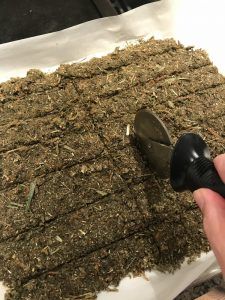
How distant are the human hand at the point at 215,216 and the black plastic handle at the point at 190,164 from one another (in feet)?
0.68

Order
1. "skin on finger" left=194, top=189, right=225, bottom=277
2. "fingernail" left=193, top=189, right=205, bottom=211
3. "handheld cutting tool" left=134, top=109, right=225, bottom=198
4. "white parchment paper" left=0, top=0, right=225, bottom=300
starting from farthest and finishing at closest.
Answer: "white parchment paper" left=0, top=0, right=225, bottom=300 → "handheld cutting tool" left=134, top=109, right=225, bottom=198 → "fingernail" left=193, top=189, right=205, bottom=211 → "skin on finger" left=194, top=189, right=225, bottom=277

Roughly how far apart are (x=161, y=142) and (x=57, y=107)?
3.12ft

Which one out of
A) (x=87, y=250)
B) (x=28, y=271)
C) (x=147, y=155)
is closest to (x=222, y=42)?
(x=147, y=155)

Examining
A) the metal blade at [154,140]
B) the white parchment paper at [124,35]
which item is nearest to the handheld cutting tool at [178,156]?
the metal blade at [154,140]

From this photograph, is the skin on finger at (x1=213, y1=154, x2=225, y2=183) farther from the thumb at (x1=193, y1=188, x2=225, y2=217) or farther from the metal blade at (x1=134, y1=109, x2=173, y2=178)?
the metal blade at (x1=134, y1=109, x2=173, y2=178)

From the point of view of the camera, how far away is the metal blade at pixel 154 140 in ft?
7.86

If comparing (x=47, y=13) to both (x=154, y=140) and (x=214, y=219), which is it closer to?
(x=154, y=140)

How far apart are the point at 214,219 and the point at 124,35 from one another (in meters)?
2.55

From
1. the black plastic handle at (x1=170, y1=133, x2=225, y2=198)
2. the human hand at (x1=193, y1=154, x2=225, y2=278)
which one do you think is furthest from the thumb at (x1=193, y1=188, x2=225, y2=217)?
the black plastic handle at (x1=170, y1=133, x2=225, y2=198)

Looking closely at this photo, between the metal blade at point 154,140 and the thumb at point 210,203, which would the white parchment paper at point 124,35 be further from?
the thumb at point 210,203

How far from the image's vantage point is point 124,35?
3635 millimetres

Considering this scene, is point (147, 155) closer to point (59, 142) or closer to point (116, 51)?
point (59, 142)

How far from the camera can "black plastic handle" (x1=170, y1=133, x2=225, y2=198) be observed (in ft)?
6.43

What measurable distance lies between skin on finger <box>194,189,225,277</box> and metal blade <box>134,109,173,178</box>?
0.70 metres
